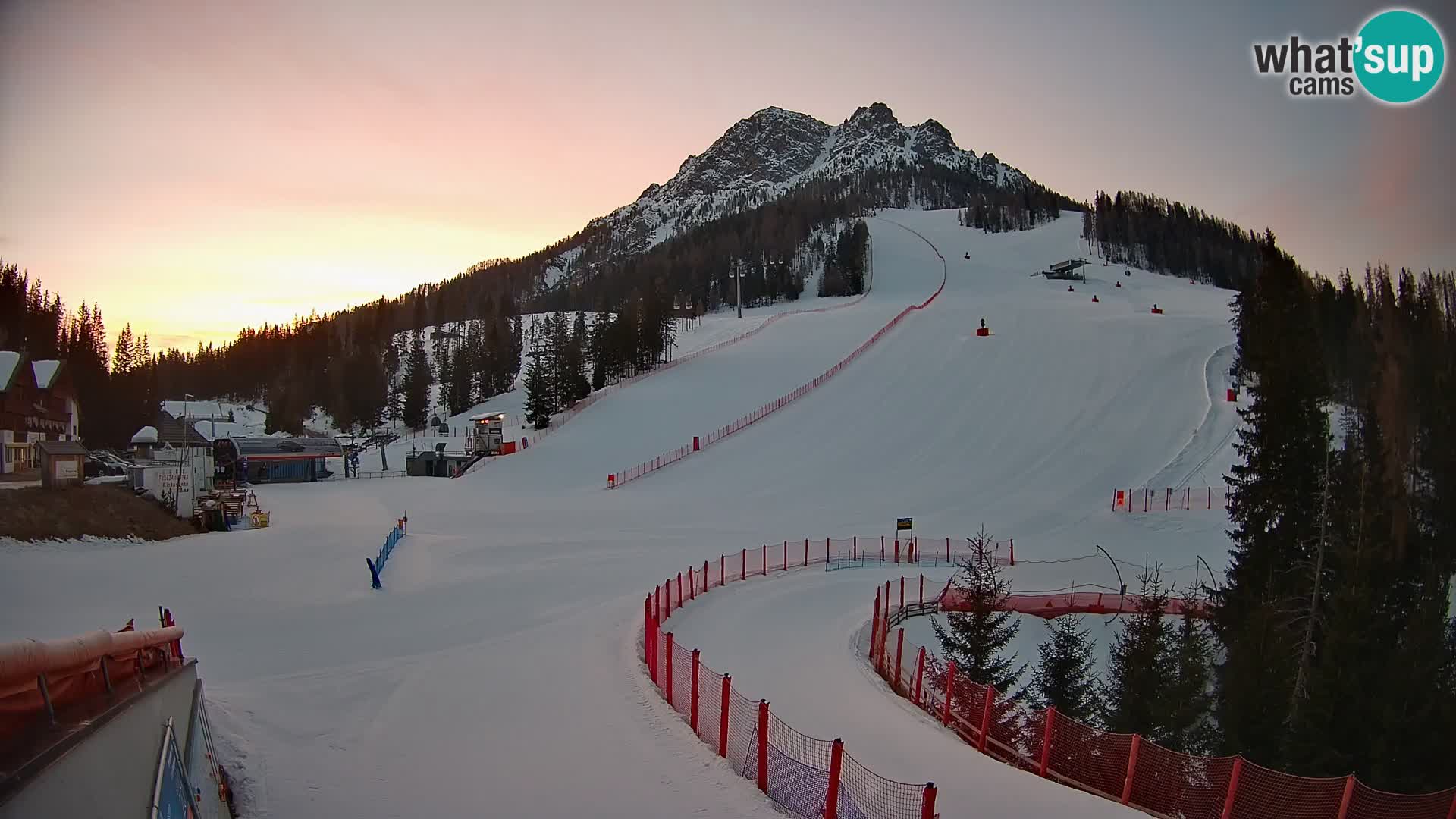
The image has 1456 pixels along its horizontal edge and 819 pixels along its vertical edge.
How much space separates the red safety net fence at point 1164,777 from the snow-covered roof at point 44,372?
26370mm

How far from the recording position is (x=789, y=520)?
32656 mm

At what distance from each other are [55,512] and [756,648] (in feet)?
61.5

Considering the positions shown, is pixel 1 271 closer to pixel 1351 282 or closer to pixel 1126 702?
pixel 1126 702

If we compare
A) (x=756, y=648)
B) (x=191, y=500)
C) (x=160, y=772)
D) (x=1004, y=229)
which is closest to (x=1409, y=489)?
(x=756, y=648)

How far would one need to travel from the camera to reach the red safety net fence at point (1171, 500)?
3369 centimetres

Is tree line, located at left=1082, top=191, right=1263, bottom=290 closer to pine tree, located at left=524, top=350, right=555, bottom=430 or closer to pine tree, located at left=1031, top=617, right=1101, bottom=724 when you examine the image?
pine tree, located at left=524, top=350, right=555, bottom=430

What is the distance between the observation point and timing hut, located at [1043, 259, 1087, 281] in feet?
342

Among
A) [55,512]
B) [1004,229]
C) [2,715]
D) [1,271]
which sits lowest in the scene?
[55,512]

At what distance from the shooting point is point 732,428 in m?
47.9

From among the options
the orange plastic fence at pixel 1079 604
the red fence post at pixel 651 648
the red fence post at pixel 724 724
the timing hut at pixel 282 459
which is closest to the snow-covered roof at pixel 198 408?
the timing hut at pixel 282 459

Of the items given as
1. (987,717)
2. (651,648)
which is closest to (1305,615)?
(987,717)

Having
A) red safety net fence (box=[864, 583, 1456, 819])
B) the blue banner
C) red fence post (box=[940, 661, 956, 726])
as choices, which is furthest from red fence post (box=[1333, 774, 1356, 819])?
the blue banner

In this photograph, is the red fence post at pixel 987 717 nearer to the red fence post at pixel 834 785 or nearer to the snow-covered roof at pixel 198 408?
the red fence post at pixel 834 785

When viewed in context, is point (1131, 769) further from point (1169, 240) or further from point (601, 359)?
point (1169, 240)
